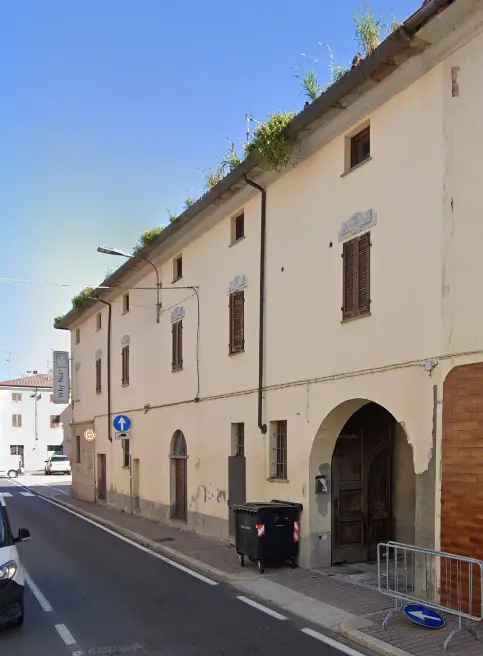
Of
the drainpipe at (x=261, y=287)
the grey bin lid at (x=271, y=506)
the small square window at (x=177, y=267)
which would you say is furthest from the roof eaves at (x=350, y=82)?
the grey bin lid at (x=271, y=506)

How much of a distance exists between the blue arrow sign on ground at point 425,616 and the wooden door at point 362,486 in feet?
15.1

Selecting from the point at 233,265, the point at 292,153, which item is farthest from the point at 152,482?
the point at 292,153

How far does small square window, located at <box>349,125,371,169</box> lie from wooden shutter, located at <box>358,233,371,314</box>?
1.44 m

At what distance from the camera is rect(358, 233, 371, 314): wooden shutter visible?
11.3 metres

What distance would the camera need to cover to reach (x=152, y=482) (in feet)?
72.4

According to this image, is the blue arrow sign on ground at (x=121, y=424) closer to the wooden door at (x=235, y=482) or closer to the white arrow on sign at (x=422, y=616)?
the wooden door at (x=235, y=482)

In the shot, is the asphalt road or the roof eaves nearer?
the asphalt road

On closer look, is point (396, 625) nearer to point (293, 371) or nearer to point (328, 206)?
point (293, 371)

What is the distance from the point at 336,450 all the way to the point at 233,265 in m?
5.38

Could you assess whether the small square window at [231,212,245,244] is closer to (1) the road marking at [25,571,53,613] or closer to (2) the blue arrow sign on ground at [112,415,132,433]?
(2) the blue arrow sign on ground at [112,415,132,433]

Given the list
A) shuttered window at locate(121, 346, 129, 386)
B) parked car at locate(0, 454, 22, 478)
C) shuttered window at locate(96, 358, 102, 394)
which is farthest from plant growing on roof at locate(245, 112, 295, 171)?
parked car at locate(0, 454, 22, 478)

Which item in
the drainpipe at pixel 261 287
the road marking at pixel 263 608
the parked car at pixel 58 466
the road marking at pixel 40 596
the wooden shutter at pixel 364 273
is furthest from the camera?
the parked car at pixel 58 466

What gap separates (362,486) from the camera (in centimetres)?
1337

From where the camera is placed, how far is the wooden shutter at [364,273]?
37.2 ft
